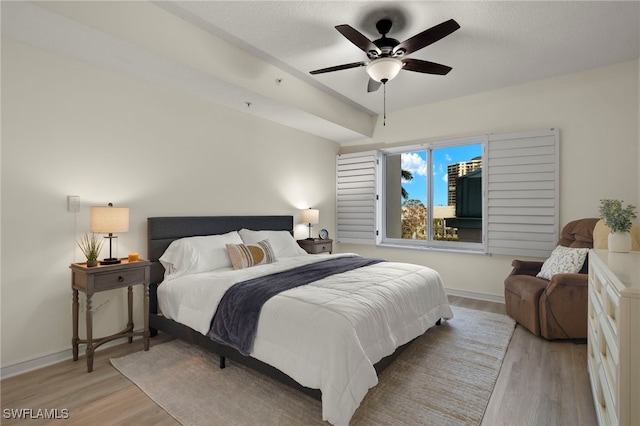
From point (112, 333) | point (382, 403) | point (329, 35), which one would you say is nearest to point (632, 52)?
point (329, 35)

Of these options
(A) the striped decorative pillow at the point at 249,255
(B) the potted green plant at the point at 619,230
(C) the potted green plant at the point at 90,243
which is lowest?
(A) the striped decorative pillow at the point at 249,255

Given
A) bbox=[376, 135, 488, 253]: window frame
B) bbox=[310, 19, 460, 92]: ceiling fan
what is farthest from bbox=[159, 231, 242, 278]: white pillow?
bbox=[376, 135, 488, 253]: window frame

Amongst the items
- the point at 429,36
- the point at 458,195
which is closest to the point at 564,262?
the point at 458,195

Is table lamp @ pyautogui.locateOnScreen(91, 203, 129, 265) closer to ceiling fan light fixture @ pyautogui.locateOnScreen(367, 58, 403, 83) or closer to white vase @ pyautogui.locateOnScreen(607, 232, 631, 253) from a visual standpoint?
ceiling fan light fixture @ pyautogui.locateOnScreen(367, 58, 403, 83)

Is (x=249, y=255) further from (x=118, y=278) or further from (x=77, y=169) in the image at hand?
(x=77, y=169)

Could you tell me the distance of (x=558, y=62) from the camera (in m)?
3.47

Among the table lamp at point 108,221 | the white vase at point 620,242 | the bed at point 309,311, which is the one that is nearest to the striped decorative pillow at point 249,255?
the bed at point 309,311

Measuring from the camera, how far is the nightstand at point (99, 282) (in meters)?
2.46

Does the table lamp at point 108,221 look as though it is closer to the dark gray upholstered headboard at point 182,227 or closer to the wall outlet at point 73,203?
the wall outlet at point 73,203

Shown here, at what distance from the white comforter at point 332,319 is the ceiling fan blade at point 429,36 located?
191 cm

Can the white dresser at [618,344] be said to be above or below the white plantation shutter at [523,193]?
below

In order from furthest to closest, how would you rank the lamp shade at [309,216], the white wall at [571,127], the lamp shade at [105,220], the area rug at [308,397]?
1. the lamp shade at [309,216]
2. the white wall at [571,127]
3. the lamp shade at [105,220]
4. the area rug at [308,397]

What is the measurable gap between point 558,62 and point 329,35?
2.56 metres

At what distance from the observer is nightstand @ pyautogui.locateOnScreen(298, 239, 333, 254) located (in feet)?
15.7
